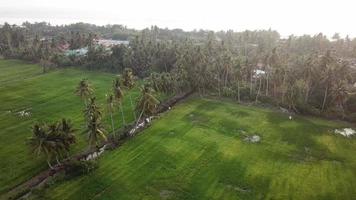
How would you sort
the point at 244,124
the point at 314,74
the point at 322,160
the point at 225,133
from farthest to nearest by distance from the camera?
the point at 314,74
the point at 244,124
the point at 225,133
the point at 322,160

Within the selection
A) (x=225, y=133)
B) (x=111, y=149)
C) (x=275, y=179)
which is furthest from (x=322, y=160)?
(x=111, y=149)

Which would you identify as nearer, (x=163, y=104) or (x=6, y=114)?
(x=6, y=114)

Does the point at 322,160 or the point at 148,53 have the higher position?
the point at 148,53

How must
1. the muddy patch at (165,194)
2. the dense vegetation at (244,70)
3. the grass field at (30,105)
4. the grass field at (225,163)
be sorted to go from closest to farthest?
the muddy patch at (165,194)
the grass field at (225,163)
the grass field at (30,105)
the dense vegetation at (244,70)

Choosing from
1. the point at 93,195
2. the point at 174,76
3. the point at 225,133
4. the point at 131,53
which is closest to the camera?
the point at 93,195

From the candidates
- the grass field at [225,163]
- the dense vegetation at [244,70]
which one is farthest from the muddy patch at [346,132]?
the dense vegetation at [244,70]

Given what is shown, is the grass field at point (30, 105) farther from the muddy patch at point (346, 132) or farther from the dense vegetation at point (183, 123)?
the muddy patch at point (346, 132)

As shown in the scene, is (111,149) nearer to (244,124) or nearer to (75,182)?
(75,182)
